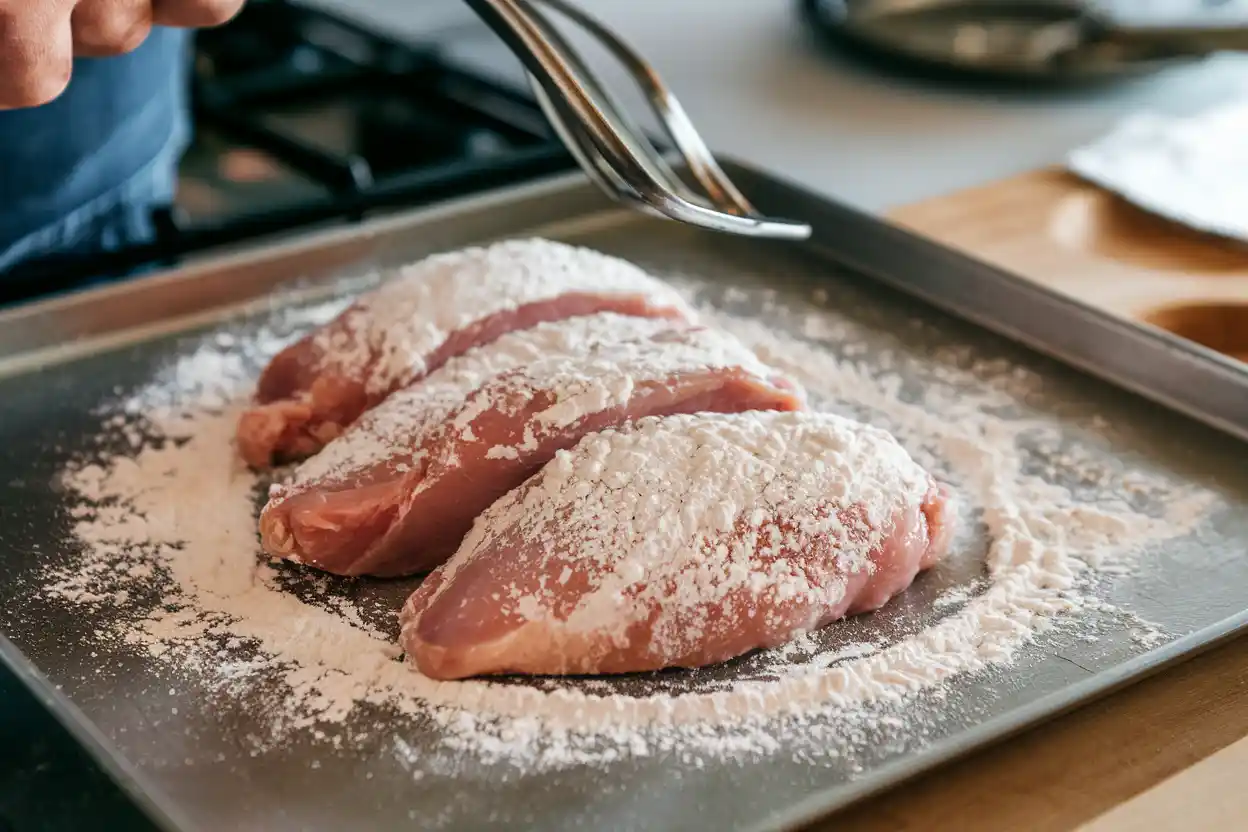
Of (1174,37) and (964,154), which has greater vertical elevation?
(1174,37)

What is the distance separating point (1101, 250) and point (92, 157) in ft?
3.61

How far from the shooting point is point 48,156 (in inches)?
55.2

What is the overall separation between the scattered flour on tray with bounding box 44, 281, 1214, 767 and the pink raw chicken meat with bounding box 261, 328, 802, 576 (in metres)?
0.04

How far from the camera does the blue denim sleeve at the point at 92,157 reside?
139 cm

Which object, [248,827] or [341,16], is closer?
[248,827]

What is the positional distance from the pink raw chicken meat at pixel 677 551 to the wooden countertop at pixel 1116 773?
6.5 inches

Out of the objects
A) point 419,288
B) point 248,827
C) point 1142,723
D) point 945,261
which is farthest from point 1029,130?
point 248,827

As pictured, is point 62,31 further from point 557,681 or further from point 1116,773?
point 1116,773

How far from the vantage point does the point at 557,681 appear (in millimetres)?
887

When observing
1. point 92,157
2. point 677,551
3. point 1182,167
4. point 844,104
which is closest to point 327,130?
point 92,157

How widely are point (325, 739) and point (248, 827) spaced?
0.27 feet

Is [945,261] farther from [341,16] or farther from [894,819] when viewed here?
[341,16]

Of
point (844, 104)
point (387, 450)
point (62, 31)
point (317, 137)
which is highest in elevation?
point (62, 31)

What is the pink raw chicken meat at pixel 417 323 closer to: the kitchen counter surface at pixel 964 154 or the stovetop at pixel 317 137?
the stovetop at pixel 317 137
